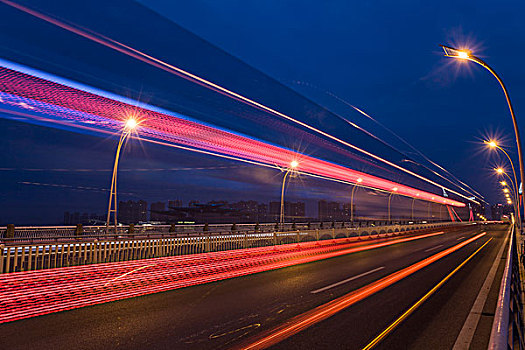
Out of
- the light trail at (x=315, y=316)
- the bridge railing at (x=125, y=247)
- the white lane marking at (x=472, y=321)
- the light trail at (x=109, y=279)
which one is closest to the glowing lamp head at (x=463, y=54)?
the white lane marking at (x=472, y=321)

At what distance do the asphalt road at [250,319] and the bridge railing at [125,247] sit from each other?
327 cm

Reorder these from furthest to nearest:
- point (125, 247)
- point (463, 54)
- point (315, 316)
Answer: point (125, 247), point (463, 54), point (315, 316)

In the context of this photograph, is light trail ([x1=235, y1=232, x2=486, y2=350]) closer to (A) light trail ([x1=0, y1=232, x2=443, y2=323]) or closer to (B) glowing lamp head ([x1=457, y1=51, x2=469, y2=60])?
(A) light trail ([x1=0, y1=232, x2=443, y2=323])

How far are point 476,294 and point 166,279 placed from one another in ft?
32.3

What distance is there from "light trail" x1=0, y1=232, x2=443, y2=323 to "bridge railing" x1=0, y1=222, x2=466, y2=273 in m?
0.71

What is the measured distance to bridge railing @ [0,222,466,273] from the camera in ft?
31.9

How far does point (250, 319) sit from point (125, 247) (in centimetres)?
853

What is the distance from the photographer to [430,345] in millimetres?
5570

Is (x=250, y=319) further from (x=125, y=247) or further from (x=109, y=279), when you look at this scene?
(x=125, y=247)

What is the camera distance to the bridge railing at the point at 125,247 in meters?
9.72

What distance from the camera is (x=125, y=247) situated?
13523 millimetres

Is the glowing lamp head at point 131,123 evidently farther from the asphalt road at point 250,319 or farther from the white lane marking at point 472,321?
the white lane marking at point 472,321

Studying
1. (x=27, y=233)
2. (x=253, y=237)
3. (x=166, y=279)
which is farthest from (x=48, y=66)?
(x=166, y=279)

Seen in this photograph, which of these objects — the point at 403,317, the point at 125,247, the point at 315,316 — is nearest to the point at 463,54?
the point at 403,317
